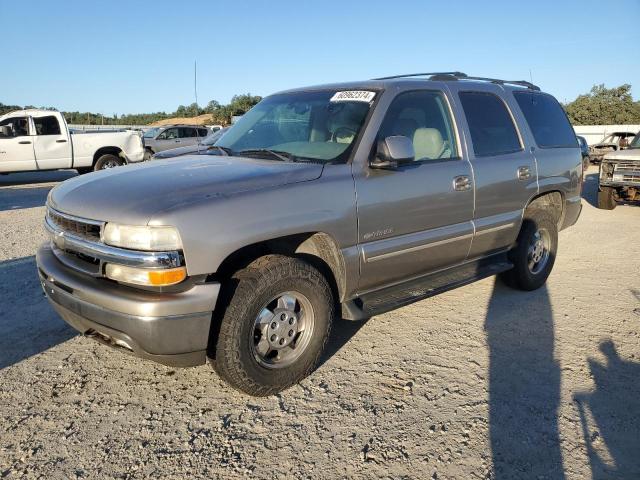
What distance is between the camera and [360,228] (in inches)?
134

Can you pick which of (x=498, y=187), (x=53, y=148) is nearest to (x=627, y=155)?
(x=498, y=187)

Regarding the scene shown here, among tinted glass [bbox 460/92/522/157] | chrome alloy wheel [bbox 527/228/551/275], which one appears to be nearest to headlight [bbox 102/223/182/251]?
tinted glass [bbox 460/92/522/157]

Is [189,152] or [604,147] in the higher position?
[189,152]

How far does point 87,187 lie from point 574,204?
15.7ft

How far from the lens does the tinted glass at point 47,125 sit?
45.2 ft

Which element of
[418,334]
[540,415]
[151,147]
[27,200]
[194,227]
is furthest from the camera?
[151,147]

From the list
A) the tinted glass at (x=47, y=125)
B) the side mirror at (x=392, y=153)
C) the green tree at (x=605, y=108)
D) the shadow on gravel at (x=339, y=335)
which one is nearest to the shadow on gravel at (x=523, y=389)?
the shadow on gravel at (x=339, y=335)

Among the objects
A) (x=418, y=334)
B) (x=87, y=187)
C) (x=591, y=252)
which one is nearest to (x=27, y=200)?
(x=87, y=187)

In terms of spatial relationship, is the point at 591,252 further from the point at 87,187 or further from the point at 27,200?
the point at 27,200

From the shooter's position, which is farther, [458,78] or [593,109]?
[593,109]

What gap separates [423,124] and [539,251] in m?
2.14

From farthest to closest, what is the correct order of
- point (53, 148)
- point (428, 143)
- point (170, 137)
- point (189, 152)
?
point (170, 137) < point (53, 148) < point (189, 152) < point (428, 143)

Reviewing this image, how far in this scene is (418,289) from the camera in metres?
3.90

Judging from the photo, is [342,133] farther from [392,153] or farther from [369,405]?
[369,405]
